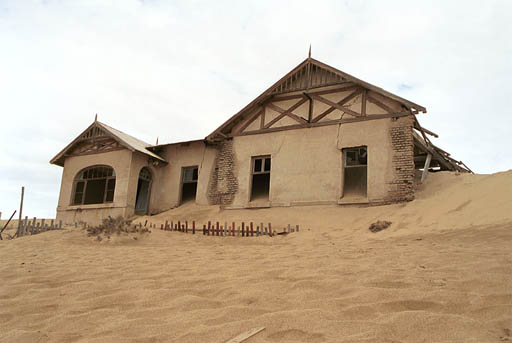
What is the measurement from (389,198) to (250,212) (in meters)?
4.54

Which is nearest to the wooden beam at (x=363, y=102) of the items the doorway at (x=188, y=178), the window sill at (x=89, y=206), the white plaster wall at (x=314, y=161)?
the white plaster wall at (x=314, y=161)

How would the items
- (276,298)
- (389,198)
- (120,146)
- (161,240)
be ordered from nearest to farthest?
(276,298) → (161,240) → (389,198) → (120,146)

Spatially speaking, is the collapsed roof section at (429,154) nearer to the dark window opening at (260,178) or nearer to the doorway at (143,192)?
the dark window opening at (260,178)

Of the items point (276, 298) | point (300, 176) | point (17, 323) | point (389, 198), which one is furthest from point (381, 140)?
point (17, 323)

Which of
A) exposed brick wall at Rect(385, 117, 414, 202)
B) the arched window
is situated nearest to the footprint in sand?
exposed brick wall at Rect(385, 117, 414, 202)

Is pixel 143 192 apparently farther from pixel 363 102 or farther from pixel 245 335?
pixel 245 335

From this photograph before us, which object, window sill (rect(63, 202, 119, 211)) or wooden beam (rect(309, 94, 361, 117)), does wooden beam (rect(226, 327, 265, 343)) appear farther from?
window sill (rect(63, 202, 119, 211))

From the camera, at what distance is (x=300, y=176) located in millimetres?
13508

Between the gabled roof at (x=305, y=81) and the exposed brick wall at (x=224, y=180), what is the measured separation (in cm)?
69

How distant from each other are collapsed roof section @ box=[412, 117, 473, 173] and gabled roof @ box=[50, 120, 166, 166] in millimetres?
10049

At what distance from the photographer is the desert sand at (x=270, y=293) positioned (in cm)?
305

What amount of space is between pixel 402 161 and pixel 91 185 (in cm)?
1328

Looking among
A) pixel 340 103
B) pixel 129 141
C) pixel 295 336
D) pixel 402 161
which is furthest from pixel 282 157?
pixel 295 336

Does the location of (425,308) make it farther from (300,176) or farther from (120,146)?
(120,146)
